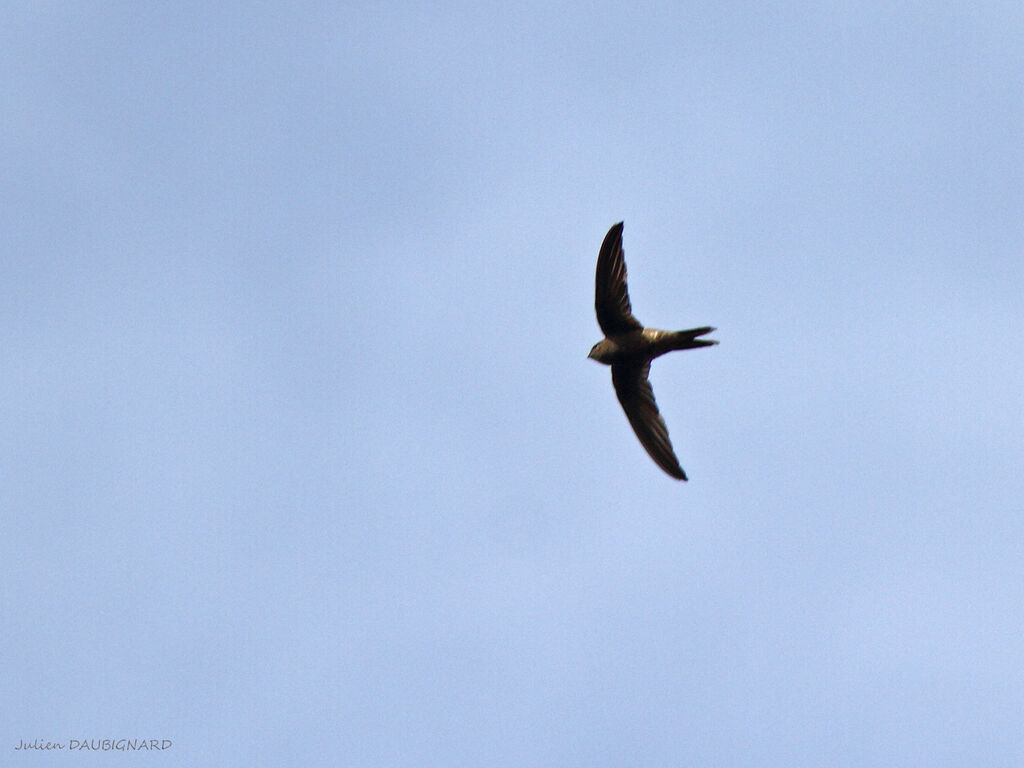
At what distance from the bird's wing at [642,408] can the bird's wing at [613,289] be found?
74cm

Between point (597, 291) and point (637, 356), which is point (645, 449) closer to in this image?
point (637, 356)

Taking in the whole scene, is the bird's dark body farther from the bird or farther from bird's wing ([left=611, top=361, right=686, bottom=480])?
bird's wing ([left=611, top=361, right=686, bottom=480])

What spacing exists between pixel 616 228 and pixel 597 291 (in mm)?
1025

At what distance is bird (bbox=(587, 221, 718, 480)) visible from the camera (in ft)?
60.6

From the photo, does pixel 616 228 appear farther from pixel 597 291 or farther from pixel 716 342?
pixel 716 342

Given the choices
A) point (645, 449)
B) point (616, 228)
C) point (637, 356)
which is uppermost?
point (616, 228)

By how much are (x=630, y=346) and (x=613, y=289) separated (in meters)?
0.94

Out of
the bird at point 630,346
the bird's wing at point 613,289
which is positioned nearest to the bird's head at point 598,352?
the bird at point 630,346

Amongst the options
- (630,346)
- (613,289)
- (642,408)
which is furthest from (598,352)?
(642,408)

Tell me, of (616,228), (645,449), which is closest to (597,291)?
(616,228)

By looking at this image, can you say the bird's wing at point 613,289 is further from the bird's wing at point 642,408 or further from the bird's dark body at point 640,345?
the bird's wing at point 642,408

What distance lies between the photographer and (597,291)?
Result: 18.6m

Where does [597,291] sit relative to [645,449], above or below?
above

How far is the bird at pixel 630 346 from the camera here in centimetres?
1847
